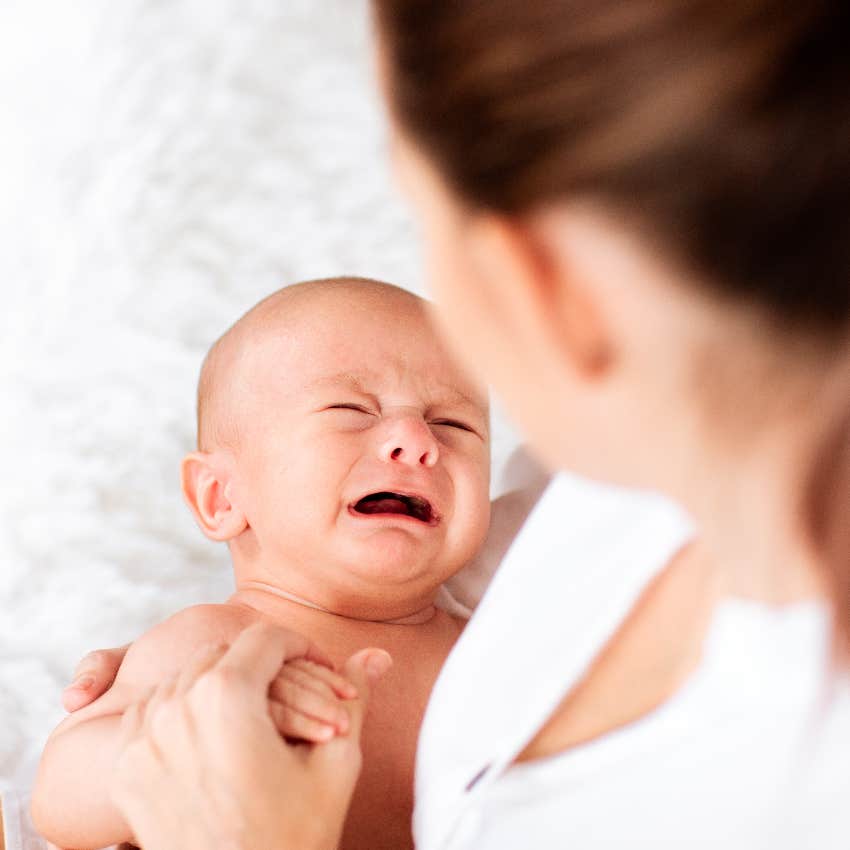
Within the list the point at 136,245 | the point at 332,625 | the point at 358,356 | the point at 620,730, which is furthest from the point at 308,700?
the point at 136,245

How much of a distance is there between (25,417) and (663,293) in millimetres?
1255

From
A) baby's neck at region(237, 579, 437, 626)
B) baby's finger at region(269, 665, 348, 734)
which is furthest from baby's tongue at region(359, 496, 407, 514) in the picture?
baby's finger at region(269, 665, 348, 734)

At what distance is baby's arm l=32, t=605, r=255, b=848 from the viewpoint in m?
1.09

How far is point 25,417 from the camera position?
159 cm

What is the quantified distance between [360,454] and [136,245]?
0.63m

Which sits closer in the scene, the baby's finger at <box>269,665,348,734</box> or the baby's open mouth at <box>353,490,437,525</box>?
the baby's finger at <box>269,665,348,734</box>

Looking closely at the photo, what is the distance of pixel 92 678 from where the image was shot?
121 centimetres

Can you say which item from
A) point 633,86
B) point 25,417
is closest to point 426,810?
point 633,86

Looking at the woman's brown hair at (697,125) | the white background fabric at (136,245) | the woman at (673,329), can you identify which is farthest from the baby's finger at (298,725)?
the white background fabric at (136,245)

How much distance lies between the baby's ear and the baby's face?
26mm

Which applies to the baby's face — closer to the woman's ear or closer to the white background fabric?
the white background fabric

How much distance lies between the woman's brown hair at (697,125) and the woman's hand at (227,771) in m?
0.45

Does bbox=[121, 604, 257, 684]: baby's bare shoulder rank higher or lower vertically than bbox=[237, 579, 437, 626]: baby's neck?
higher

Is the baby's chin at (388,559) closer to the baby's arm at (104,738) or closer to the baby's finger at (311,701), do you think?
the baby's arm at (104,738)
